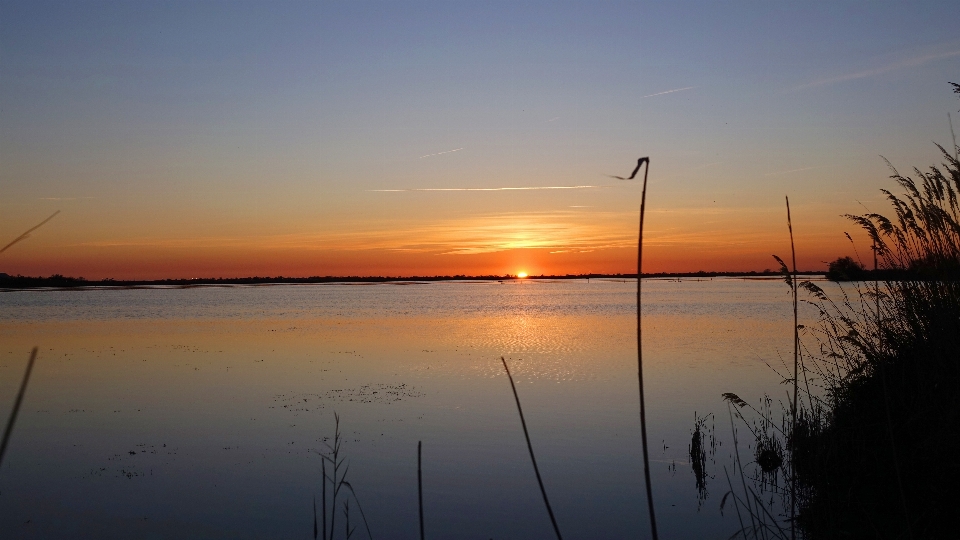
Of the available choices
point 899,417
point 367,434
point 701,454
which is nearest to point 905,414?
point 899,417

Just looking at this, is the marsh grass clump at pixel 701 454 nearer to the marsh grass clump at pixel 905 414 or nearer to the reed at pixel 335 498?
the marsh grass clump at pixel 905 414

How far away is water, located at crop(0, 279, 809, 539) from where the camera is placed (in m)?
9.26

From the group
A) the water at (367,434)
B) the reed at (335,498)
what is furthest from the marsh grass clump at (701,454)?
the reed at (335,498)

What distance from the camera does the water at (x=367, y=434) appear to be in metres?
9.26

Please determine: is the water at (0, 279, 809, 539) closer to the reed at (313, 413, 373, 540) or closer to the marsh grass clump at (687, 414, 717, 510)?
the marsh grass clump at (687, 414, 717, 510)

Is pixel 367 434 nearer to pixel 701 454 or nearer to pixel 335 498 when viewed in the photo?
pixel 701 454

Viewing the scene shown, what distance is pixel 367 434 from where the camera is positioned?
13.5 m

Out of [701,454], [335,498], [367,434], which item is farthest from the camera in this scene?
[367,434]

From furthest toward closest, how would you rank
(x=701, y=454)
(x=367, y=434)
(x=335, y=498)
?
(x=367, y=434)
(x=701, y=454)
(x=335, y=498)

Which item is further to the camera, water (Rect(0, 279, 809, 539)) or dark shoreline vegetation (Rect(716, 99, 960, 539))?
water (Rect(0, 279, 809, 539))

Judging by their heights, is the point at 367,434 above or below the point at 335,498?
below

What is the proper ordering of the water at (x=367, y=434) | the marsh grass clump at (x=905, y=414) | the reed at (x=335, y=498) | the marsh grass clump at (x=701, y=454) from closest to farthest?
the reed at (x=335, y=498)
the marsh grass clump at (x=905, y=414)
the water at (x=367, y=434)
the marsh grass clump at (x=701, y=454)

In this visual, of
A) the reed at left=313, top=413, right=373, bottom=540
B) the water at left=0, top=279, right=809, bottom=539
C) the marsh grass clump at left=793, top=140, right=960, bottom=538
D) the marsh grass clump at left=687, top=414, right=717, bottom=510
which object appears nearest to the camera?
the reed at left=313, top=413, right=373, bottom=540

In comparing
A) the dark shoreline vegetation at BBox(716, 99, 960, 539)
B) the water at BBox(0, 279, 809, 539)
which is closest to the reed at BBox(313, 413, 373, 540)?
the water at BBox(0, 279, 809, 539)
